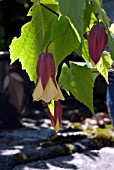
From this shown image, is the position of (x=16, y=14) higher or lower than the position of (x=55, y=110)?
higher

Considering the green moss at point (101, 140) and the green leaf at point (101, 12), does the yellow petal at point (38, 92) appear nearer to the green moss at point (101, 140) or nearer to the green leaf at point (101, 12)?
the green leaf at point (101, 12)

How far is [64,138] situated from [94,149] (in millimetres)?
234

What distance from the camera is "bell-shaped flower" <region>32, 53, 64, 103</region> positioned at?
83 centimetres

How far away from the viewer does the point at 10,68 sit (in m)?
3.29

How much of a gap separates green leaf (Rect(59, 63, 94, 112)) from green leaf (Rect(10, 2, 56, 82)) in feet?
0.32

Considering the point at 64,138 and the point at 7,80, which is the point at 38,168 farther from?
the point at 7,80

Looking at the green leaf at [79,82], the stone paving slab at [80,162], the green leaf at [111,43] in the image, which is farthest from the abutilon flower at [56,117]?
the stone paving slab at [80,162]

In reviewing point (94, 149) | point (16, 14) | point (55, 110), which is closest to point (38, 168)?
point (94, 149)

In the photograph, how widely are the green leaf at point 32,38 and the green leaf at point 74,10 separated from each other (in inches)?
7.6

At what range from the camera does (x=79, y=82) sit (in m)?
1.02

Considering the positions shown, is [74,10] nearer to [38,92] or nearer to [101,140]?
[38,92]

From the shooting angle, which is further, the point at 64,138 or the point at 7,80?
the point at 7,80

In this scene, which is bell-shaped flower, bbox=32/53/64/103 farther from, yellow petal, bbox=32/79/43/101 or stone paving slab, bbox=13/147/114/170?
stone paving slab, bbox=13/147/114/170

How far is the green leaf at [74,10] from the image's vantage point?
0.76 meters
